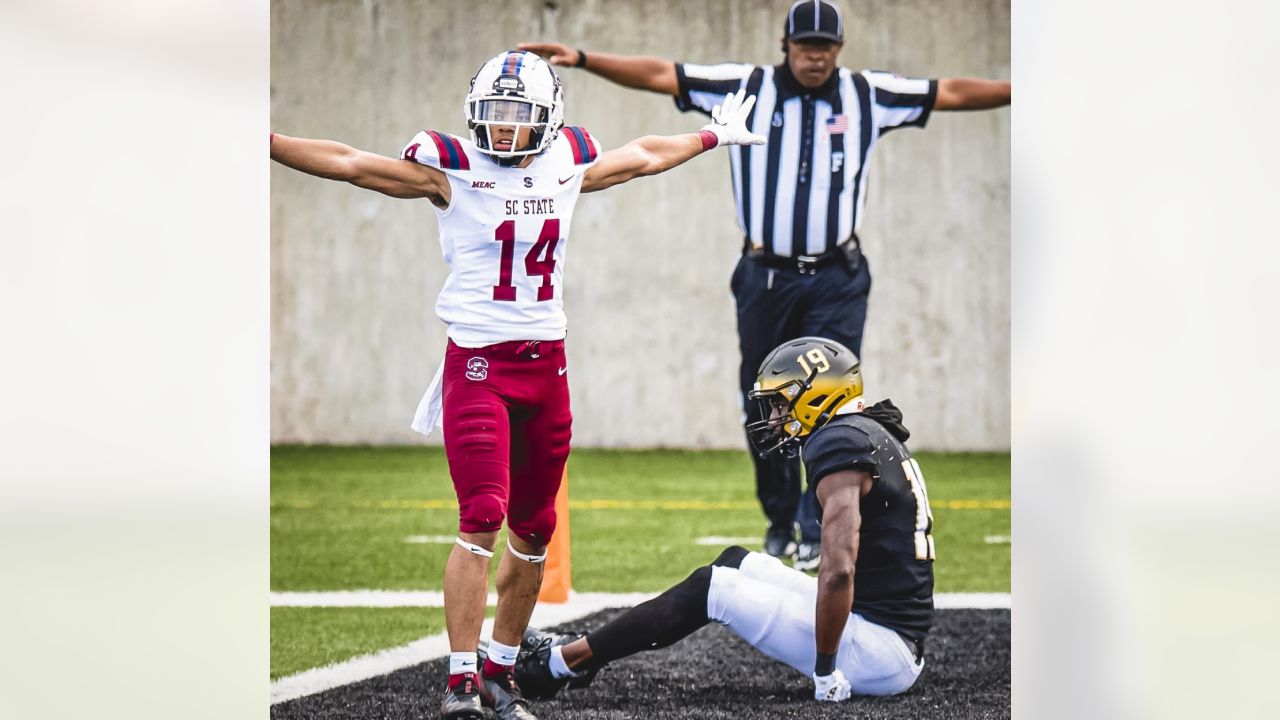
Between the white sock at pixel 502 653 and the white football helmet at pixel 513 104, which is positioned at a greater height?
the white football helmet at pixel 513 104

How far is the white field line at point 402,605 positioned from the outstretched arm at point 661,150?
125 centimetres

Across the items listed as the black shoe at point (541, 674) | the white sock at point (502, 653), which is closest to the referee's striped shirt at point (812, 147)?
the black shoe at point (541, 674)

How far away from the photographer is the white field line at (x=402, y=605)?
151 inches

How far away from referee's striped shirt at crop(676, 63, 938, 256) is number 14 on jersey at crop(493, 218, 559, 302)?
2.11 m

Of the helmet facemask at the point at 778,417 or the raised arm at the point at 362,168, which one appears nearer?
the raised arm at the point at 362,168

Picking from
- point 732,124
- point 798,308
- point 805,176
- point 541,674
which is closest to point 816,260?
point 798,308

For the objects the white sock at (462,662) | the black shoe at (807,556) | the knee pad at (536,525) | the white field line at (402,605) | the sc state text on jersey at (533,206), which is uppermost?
the sc state text on jersey at (533,206)

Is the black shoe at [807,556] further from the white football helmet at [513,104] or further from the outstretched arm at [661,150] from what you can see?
the white football helmet at [513,104]

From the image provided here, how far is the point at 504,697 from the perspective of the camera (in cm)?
342
